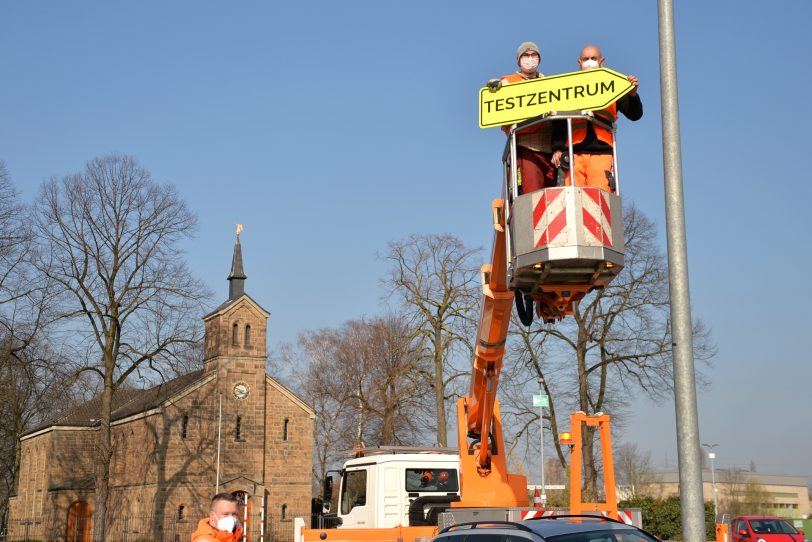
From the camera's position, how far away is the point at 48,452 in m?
67.7

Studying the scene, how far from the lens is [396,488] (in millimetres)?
16469

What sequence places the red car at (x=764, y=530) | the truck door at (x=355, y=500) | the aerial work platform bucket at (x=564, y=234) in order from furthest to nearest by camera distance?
the red car at (x=764, y=530) → the truck door at (x=355, y=500) → the aerial work platform bucket at (x=564, y=234)

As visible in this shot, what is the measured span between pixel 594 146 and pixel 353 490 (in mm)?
10416

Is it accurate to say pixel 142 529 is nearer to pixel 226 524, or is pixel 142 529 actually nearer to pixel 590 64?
pixel 590 64

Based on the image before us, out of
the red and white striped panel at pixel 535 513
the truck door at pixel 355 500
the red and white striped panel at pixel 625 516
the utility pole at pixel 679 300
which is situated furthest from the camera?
the truck door at pixel 355 500

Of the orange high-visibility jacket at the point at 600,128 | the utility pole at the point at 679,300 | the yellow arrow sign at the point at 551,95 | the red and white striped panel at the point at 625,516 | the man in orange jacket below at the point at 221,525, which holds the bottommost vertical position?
the red and white striped panel at the point at 625,516

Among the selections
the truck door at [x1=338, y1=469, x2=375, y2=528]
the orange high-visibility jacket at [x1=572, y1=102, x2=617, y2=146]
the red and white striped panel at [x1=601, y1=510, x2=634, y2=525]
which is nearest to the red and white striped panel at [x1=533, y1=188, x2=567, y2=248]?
the orange high-visibility jacket at [x1=572, y1=102, x2=617, y2=146]

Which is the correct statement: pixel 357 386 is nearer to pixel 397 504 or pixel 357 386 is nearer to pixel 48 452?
pixel 48 452

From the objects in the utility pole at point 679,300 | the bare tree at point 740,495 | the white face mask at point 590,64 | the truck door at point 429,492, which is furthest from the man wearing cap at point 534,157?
the bare tree at point 740,495

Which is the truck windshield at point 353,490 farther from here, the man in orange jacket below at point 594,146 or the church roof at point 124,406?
the church roof at point 124,406

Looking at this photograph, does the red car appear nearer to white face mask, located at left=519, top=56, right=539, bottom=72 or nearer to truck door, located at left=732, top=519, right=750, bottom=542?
truck door, located at left=732, top=519, right=750, bottom=542

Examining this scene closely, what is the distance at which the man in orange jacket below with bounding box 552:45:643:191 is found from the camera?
326 inches

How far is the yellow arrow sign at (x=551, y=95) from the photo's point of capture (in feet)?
27.0

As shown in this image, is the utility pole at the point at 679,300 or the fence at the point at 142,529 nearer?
the utility pole at the point at 679,300
